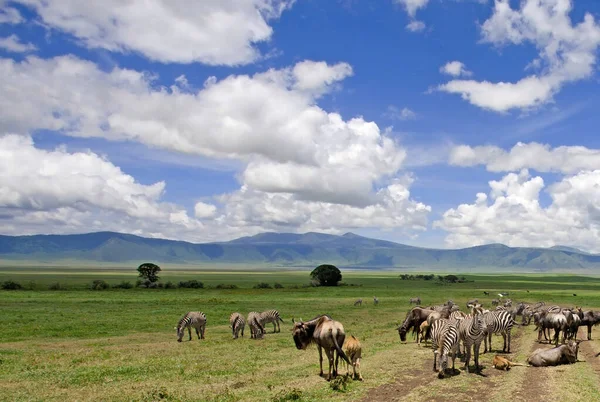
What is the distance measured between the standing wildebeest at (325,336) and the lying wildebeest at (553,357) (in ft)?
32.4

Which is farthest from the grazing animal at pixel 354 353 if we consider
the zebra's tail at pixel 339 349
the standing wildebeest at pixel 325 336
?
the zebra's tail at pixel 339 349

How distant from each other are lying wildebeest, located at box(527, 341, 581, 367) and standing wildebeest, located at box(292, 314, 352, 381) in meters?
9.88

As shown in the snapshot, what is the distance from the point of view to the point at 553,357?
916 inches

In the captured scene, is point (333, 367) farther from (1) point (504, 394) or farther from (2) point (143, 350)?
(2) point (143, 350)

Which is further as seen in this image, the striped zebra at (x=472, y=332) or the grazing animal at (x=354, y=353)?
the striped zebra at (x=472, y=332)

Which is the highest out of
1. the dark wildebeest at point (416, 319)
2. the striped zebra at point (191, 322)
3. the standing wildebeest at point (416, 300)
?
the dark wildebeest at point (416, 319)

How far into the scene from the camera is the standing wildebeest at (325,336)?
19.8 m

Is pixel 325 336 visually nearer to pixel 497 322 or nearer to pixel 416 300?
pixel 497 322

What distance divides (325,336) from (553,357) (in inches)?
462

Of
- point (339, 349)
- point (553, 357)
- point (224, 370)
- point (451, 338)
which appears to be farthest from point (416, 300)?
point (339, 349)

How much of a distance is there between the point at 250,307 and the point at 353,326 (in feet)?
75.0

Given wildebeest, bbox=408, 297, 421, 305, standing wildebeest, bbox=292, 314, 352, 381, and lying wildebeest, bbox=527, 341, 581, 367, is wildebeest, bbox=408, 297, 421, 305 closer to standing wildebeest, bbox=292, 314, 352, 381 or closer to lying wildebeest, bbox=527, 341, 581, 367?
lying wildebeest, bbox=527, 341, 581, 367

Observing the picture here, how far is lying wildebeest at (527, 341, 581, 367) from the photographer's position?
23.1 m

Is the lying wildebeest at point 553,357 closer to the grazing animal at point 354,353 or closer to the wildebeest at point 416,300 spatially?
the grazing animal at point 354,353
